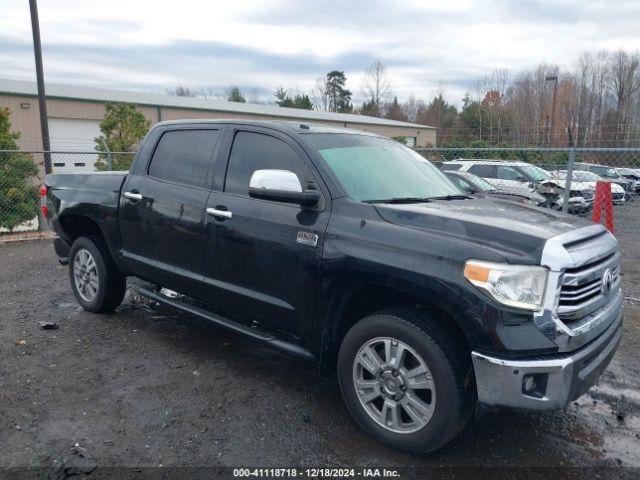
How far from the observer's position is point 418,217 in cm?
306

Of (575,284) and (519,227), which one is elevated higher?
(519,227)

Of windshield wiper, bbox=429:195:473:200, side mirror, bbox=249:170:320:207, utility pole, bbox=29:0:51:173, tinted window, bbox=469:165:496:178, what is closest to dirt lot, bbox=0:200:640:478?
side mirror, bbox=249:170:320:207

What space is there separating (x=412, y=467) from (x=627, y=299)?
4744 millimetres

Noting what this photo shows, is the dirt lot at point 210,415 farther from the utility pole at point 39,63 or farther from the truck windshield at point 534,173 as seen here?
the truck windshield at point 534,173

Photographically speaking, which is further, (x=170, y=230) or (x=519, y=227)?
(x=170, y=230)

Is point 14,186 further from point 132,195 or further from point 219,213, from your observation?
point 219,213

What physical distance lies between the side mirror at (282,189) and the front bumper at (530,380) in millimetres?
1371

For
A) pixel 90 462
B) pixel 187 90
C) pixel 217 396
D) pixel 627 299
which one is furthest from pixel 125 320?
pixel 187 90

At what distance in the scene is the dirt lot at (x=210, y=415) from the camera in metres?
3.03

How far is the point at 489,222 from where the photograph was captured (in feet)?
9.73

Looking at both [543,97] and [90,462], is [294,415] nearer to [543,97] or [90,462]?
[90,462]

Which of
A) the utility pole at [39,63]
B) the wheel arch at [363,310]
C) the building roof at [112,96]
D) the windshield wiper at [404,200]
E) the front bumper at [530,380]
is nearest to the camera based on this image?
the front bumper at [530,380]

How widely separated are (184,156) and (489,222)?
2674 millimetres

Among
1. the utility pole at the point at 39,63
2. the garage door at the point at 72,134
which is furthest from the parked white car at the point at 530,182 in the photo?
the garage door at the point at 72,134
